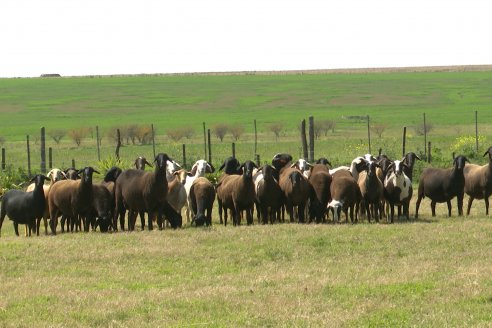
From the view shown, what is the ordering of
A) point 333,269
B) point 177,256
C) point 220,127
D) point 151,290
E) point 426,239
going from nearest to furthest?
point 151,290
point 333,269
point 177,256
point 426,239
point 220,127

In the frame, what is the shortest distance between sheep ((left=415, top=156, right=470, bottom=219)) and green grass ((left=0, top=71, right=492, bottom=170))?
2501 centimetres

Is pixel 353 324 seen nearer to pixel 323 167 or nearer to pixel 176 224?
pixel 176 224

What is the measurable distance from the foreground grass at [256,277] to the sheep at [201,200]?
5.64 feet

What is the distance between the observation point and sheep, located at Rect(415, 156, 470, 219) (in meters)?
23.0

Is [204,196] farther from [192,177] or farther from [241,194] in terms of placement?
[192,177]

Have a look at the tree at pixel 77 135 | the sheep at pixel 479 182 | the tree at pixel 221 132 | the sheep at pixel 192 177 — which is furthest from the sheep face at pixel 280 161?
the tree at pixel 221 132

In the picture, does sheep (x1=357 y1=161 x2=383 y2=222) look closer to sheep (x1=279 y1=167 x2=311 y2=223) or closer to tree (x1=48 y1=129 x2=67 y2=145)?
sheep (x1=279 y1=167 x2=311 y2=223)

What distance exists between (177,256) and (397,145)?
40445mm

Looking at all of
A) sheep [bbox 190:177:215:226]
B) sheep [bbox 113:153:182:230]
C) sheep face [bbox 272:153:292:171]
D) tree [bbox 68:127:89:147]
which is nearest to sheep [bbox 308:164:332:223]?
sheep [bbox 190:177:215:226]

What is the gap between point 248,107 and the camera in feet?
349

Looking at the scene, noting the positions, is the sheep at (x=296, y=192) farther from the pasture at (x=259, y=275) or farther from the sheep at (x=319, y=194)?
the pasture at (x=259, y=275)

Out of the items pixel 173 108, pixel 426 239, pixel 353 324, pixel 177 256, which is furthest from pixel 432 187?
pixel 173 108

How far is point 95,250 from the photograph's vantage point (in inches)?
659

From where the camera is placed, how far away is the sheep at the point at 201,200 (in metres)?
21.2
